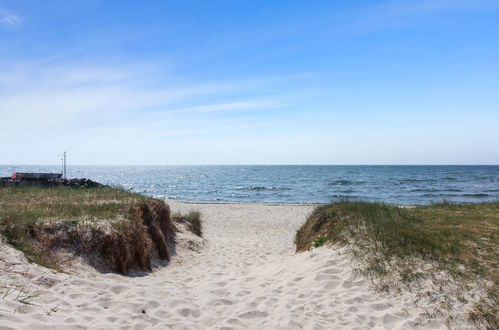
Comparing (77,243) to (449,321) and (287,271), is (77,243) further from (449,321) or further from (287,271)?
(449,321)

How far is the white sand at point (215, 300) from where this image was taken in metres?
4.81

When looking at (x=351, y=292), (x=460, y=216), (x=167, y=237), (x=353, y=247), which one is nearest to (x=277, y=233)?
(x=167, y=237)

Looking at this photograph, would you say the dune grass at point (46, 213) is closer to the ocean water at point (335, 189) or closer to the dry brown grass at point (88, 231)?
the dry brown grass at point (88, 231)

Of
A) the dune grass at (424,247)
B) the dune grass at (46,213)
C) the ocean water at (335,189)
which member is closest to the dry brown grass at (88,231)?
the dune grass at (46,213)

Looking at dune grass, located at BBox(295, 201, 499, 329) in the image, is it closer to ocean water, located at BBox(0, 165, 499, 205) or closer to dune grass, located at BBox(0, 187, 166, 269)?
ocean water, located at BBox(0, 165, 499, 205)

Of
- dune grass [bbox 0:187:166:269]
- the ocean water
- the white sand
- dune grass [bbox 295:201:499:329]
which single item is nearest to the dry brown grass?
dune grass [bbox 0:187:166:269]

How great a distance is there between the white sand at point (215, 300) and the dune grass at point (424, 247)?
48cm

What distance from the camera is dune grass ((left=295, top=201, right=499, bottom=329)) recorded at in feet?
20.3

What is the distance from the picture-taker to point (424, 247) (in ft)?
25.1

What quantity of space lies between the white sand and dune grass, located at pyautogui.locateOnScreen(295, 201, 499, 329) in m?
0.48

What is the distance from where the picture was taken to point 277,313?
19.4 ft

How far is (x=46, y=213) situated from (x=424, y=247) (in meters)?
8.73

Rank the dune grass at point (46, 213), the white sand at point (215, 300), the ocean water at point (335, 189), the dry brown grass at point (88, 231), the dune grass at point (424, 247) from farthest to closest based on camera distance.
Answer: the ocean water at point (335, 189)
the dry brown grass at point (88, 231)
the dune grass at point (46, 213)
the dune grass at point (424, 247)
the white sand at point (215, 300)

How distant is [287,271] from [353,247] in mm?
1594
